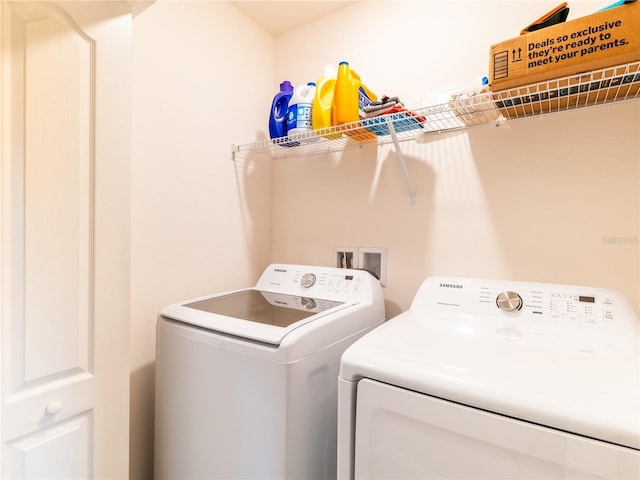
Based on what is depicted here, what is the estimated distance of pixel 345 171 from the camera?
1868mm

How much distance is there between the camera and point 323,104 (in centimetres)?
154

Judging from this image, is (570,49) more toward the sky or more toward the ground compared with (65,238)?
more toward the sky

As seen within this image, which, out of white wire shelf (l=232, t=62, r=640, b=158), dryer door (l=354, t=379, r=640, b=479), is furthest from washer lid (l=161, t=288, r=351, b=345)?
white wire shelf (l=232, t=62, r=640, b=158)

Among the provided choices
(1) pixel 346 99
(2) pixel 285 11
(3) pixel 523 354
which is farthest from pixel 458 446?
(2) pixel 285 11

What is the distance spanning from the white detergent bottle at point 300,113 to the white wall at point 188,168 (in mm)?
420

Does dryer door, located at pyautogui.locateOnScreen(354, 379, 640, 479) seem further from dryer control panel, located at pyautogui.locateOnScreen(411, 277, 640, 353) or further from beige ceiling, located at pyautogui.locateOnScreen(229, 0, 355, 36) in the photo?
beige ceiling, located at pyautogui.locateOnScreen(229, 0, 355, 36)

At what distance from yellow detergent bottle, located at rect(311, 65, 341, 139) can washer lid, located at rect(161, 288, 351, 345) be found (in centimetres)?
79

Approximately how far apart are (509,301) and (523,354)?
341 millimetres

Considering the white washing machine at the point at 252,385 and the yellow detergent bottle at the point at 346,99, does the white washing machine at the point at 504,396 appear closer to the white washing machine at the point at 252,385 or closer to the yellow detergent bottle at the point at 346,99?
the white washing machine at the point at 252,385

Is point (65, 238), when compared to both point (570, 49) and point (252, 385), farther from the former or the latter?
point (570, 49)

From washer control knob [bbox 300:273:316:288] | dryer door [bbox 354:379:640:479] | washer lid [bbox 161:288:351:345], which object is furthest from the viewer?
washer control knob [bbox 300:273:316:288]

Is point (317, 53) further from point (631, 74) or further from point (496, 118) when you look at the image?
point (631, 74)

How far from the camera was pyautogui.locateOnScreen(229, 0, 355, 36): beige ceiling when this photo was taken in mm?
1852

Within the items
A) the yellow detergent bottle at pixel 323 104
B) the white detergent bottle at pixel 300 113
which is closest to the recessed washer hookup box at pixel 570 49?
the yellow detergent bottle at pixel 323 104
